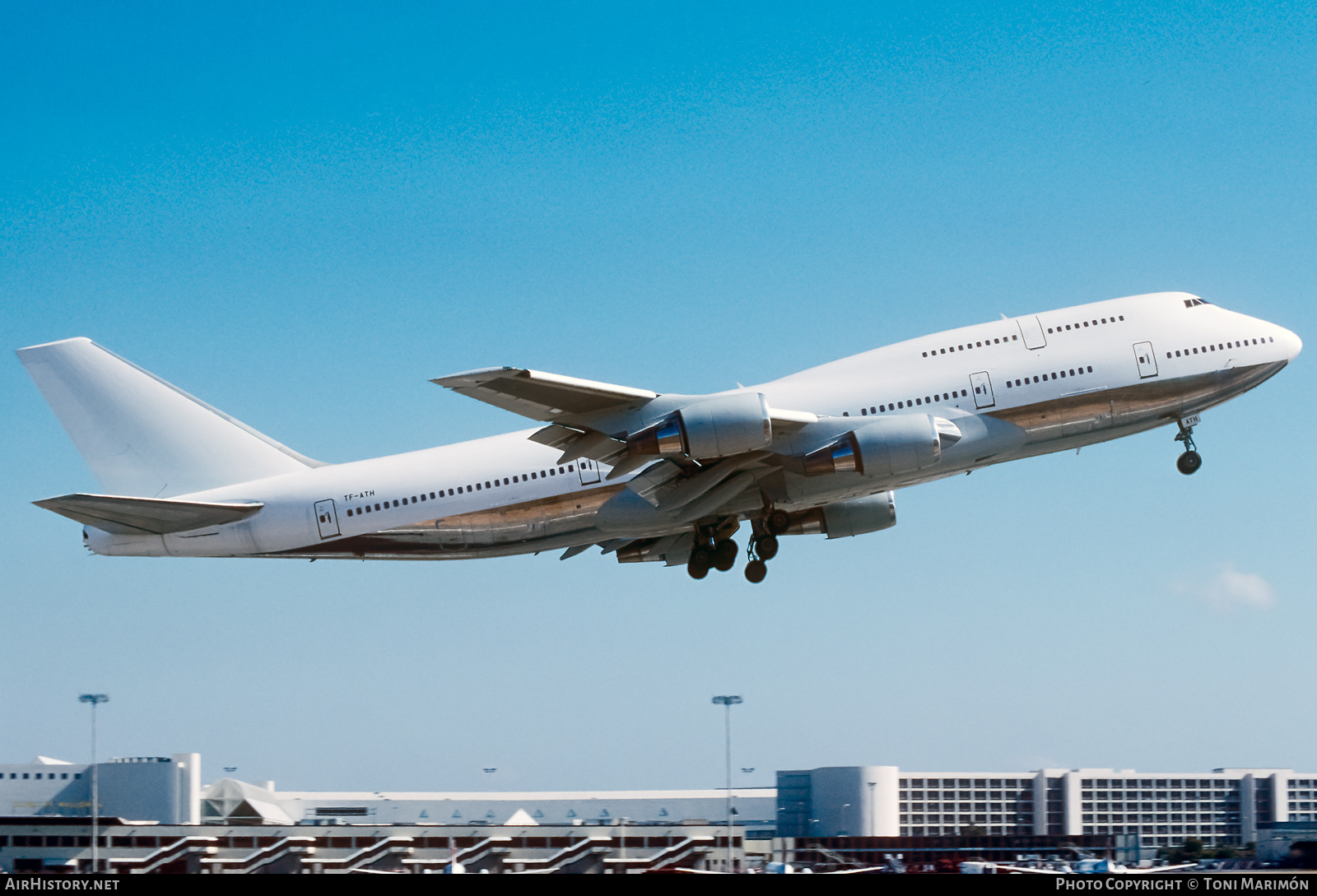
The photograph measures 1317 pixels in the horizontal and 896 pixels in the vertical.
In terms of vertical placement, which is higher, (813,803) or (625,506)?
(625,506)

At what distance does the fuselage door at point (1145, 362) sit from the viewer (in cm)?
3266

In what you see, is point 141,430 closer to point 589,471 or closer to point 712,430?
point 589,471

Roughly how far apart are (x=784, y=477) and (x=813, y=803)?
41270 mm

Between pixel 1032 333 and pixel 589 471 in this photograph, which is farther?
pixel 589 471

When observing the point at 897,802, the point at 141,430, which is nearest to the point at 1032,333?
the point at 141,430

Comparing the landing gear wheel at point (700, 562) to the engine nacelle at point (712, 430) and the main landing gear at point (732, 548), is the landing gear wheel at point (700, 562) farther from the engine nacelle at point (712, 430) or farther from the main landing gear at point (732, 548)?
the engine nacelle at point (712, 430)

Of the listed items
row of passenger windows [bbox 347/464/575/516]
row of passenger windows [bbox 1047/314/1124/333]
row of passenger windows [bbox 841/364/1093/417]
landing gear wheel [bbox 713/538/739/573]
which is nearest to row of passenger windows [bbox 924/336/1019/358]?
row of passenger windows [bbox 1047/314/1124/333]

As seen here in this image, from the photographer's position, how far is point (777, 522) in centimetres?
3512

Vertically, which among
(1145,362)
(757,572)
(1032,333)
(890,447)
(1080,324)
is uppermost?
(1080,324)

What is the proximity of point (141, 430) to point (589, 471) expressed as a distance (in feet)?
46.7

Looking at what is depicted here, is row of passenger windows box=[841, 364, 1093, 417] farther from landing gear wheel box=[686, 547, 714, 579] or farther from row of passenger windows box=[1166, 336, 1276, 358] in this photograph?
landing gear wheel box=[686, 547, 714, 579]
